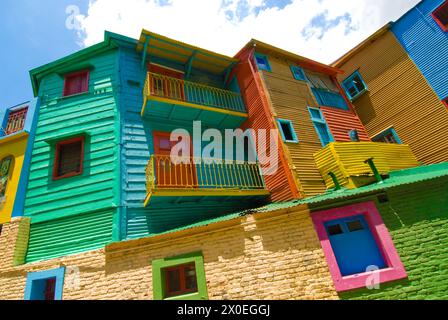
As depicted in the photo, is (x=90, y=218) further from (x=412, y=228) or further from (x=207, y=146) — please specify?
(x=412, y=228)

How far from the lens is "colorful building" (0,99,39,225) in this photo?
8.53 metres

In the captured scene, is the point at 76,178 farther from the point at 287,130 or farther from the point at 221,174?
the point at 287,130

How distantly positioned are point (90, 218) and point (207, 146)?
17.2 feet

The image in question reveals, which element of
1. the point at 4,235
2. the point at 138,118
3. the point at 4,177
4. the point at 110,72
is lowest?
the point at 4,235

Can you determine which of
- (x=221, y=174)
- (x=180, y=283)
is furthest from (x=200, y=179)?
(x=180, y=283)

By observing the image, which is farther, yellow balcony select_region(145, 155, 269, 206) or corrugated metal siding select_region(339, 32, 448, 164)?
corrugated metal siding select_region(339, 32, 448, 164)

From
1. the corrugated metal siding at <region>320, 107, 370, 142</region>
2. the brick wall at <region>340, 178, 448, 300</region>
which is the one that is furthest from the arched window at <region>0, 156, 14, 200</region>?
the corrugated metal siding at <region>320, 107, 370, 142</region>

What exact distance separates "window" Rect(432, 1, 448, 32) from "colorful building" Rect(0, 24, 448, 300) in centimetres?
538

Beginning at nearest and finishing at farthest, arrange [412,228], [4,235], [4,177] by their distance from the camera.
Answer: [412,228] < [4,235] < [4,177]

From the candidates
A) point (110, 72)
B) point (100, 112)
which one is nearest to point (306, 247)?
point (100, 112)

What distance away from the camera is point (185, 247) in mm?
7121

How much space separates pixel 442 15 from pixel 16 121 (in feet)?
66.8

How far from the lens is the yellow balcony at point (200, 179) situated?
26.5 feet

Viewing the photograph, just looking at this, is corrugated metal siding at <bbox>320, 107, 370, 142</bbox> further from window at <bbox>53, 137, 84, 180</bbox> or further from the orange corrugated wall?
window at <bbox>53, 137, 84, 180</bbox>
